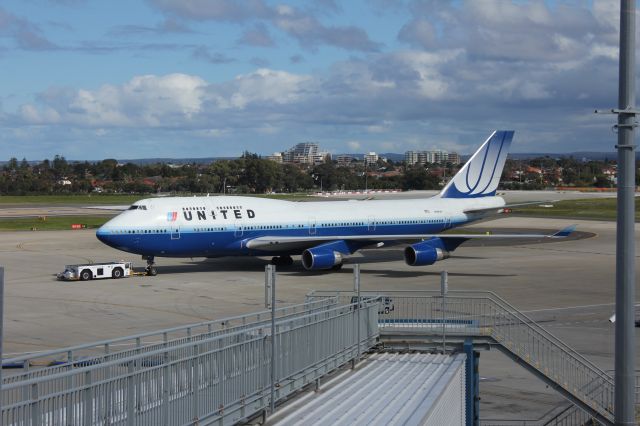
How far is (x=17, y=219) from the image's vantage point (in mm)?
106625

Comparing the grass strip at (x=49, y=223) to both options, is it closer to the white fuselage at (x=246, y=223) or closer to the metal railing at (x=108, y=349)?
the white fuselage at (x=246, y=223)

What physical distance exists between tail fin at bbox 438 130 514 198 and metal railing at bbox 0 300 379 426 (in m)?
42.6

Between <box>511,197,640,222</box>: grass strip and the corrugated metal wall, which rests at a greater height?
<box>511,197,640,222</box>: grass strip

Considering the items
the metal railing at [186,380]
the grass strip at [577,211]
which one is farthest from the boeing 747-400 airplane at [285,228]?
the grass strip at [577,211]

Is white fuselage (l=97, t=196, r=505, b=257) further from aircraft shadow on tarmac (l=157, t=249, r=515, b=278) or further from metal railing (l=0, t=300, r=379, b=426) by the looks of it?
metal railing (l=0, t=300, r=379, b=426)

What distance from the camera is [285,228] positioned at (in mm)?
52594

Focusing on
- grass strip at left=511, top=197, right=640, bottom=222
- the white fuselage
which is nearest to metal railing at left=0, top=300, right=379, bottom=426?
the white fuselage

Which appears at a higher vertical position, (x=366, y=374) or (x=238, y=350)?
(x=238, y=350)

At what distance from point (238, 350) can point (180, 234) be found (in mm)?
33993

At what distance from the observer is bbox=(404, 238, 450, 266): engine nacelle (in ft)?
170

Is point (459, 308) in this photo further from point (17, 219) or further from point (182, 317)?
point (17, 219)

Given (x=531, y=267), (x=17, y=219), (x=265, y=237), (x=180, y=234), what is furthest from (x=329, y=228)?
(x=17, y=219)

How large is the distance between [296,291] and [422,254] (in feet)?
32.6

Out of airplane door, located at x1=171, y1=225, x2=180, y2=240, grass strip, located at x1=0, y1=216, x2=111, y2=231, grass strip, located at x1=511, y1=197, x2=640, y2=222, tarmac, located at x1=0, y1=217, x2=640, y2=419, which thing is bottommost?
tarmac, located at x1=0, y1=217, x2=640, y2=419
